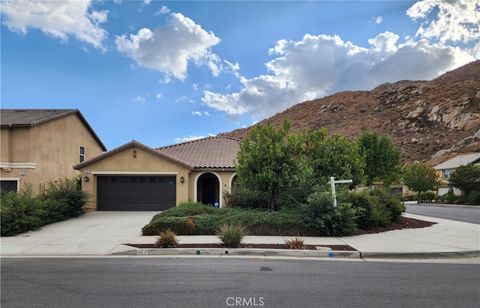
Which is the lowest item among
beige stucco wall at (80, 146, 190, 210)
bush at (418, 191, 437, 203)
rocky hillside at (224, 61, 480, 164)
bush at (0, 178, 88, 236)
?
bush at (418, 191, 437, 203)

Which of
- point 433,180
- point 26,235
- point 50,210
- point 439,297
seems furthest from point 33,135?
point 433,180

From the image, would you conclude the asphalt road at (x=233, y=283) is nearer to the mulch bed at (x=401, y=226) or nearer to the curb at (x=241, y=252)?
the curb at (x=241, y=252)

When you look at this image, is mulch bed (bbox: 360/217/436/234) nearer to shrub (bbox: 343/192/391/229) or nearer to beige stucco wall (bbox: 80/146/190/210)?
shrub (bbox: 343/192/391/229)

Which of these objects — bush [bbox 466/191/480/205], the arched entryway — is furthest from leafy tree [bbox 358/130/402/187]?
bush [bbox 466/191/480/205]

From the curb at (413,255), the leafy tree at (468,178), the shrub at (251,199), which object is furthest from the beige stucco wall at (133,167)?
the leafy tree at (468,178)

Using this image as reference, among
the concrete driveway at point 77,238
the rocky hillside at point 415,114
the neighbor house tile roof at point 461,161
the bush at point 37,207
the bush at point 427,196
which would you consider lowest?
the bush at point 427,196

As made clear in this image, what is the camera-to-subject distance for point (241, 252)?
10.0m

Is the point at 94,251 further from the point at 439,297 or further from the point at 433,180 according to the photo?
the point at 433,180

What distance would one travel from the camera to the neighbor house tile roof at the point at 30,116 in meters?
21.0

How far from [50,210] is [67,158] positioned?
356 inches

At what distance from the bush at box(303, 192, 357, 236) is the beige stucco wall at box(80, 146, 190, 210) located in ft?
36.1

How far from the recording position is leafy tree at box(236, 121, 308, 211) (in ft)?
50.1

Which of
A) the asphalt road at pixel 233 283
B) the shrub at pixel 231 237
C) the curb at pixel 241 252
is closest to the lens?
the asphalt road at pixel 233 283

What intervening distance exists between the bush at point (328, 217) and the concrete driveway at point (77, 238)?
6.26 meters
